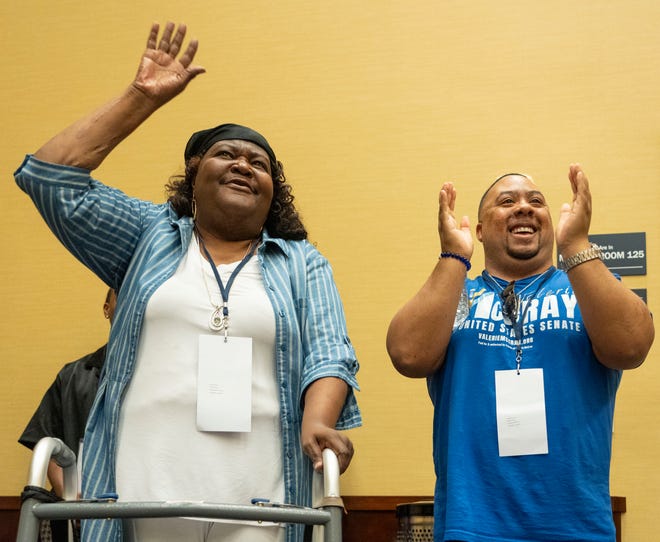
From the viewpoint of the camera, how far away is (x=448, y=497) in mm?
2201

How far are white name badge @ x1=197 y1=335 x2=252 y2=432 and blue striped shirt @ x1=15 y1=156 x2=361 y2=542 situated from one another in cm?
8

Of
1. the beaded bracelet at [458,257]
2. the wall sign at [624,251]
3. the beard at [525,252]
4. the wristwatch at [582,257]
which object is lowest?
the wristwatch at [582,257]

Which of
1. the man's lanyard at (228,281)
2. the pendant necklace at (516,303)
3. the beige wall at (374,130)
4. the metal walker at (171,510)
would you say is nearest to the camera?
the metal walker at (171,510)

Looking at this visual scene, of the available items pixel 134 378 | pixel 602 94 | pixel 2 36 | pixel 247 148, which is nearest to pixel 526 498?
pixel 134 378

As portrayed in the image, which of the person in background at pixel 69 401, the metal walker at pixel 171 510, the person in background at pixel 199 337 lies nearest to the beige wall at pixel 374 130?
the person in background at pixel 69 401

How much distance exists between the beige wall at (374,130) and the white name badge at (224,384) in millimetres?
2009

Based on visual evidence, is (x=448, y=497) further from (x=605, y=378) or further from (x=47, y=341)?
(x=47, y=341)

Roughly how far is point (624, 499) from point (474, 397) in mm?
1732

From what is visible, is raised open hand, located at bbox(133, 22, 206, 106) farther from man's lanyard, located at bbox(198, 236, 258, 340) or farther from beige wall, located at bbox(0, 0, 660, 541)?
beige wall, located at bbox(0, 0, 660, 541)

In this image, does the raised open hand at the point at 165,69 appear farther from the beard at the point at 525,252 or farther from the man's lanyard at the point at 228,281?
the beard at the point at 525,252

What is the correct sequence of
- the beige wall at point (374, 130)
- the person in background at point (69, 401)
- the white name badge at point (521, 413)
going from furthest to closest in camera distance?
the beige wall at point (374, 130) < the person in background at point (69, 401) < the white name badge at point (521, 413)

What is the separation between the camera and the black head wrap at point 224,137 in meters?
2.39

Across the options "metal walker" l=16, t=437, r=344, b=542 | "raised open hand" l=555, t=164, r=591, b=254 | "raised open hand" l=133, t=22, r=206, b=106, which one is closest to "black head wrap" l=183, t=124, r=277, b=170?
"raised open hand" l=133, t=22, r=206, b=106

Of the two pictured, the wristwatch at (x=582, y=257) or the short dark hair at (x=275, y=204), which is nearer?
the wristwatch at (x=582, y=257)
